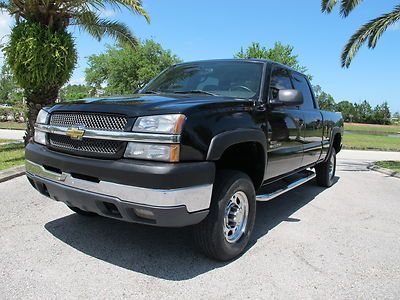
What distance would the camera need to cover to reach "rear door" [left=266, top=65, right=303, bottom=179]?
428cm

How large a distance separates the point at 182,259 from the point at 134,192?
1034mm

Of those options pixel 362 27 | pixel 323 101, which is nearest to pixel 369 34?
pixel 362 27

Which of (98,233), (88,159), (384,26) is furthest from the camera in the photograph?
(384,26)

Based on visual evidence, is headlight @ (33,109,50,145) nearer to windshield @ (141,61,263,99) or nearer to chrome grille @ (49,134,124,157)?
chrome grille @ (49,134,124,157)

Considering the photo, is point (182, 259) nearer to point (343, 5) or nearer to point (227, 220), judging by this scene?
point (227, 220)

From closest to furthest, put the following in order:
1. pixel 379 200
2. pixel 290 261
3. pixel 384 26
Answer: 1. pixel 290 261
2. pixel 379 200
3. pixel 384 26

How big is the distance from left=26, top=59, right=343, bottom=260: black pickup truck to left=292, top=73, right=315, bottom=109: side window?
1.22 meters

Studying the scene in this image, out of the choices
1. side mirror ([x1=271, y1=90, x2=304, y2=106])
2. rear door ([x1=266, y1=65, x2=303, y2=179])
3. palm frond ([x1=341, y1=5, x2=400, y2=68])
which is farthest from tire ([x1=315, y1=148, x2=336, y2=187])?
palm frond ([x1=341, y1=5, x2=400, y2=68])

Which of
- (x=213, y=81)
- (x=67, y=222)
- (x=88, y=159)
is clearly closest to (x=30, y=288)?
(x=88, y=159)

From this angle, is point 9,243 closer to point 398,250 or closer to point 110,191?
point 110,191

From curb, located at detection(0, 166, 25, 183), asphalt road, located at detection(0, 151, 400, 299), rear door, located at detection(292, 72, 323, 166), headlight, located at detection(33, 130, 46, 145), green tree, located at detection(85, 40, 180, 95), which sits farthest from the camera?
green tree, located at detection(85, 40, 180, 95)

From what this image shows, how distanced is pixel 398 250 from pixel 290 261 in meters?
1.39

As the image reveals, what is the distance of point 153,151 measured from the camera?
2957mm

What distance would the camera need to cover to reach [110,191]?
3.02m
